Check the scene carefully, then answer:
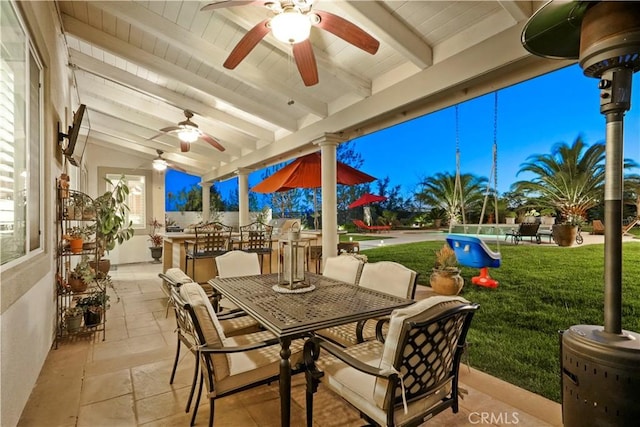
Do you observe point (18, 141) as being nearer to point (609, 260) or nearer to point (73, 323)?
point (73, 323)

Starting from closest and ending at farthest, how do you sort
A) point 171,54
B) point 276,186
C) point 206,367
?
point 206,367
point 171,54
point 276,186

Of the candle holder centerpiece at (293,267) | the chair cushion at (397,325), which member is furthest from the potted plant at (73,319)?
the chair cushion at (397,325)

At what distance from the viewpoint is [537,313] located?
142 inches

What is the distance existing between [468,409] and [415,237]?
3610 millimetres

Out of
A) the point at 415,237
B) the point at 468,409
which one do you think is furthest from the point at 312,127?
the point at 468,409

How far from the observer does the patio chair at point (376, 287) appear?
2.39m

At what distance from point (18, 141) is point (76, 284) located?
1956mm

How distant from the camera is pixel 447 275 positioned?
449cm

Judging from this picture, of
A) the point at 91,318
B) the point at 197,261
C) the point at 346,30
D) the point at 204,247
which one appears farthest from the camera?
the point at 197,261

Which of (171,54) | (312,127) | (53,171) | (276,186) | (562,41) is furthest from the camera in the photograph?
(276,186)

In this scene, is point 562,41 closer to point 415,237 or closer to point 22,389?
point 22,389

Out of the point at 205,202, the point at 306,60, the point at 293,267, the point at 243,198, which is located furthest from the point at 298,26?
the point at 205,202

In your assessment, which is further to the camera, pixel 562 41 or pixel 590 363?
pixel 562 41

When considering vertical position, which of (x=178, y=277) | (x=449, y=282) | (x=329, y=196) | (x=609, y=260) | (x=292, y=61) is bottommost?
(x=449, y=282)
